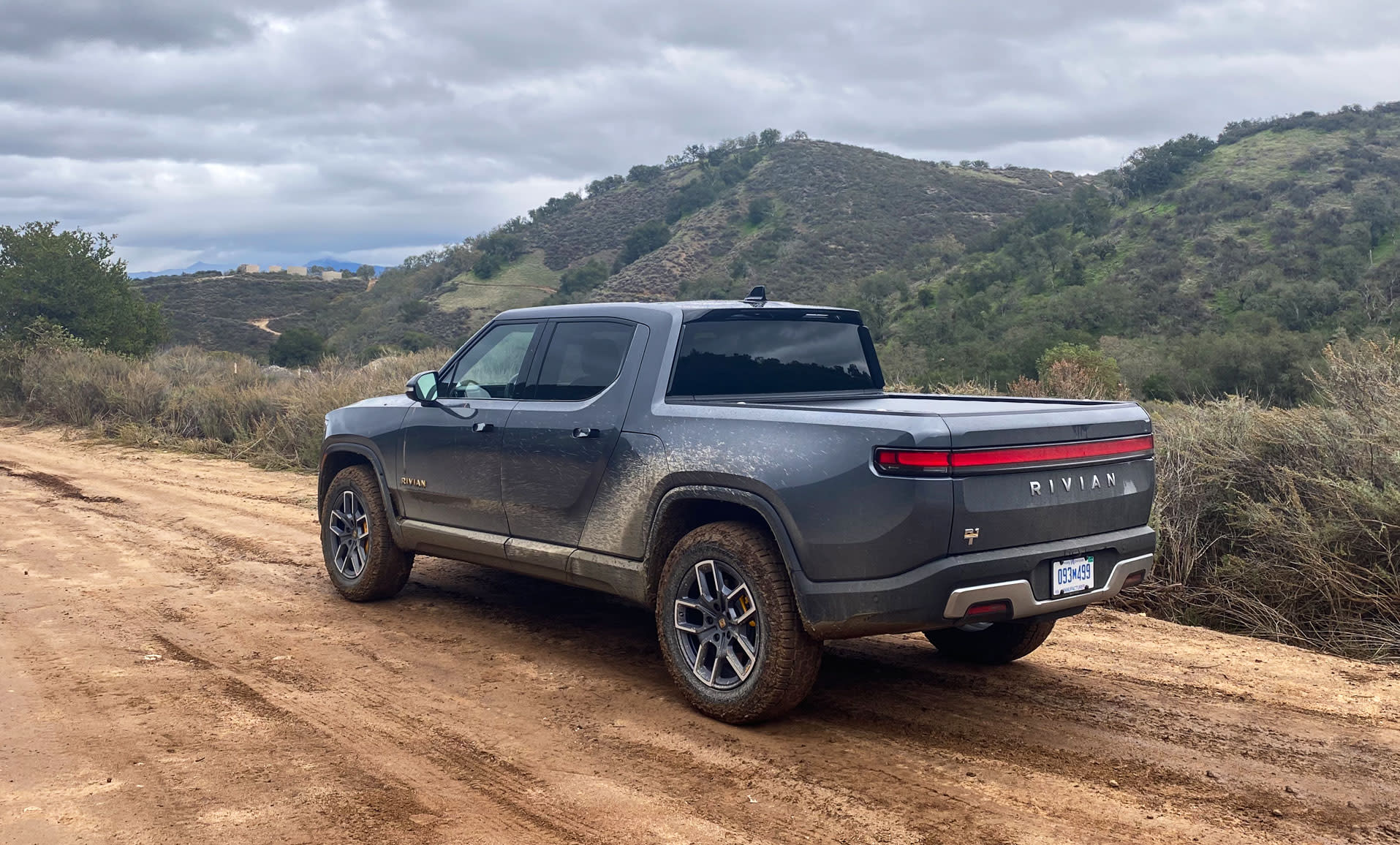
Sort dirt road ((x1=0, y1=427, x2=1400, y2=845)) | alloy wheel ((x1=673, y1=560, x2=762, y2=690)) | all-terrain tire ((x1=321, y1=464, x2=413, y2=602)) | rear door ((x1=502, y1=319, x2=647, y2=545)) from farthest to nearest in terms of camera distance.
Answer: all-terrain tire ((x1=321, y1=464, x2=413, y2=602)) < rear door ((x1=502, y1=319, x2=647, y2=545)) < alloy wheel ((x1=673, y1=560, x2=762, y2=690)) < dirt road ((x1=0, y1=427, x2=1400, y2=845))

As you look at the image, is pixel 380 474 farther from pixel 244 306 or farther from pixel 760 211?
pixel 244 306

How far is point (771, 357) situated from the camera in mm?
5387

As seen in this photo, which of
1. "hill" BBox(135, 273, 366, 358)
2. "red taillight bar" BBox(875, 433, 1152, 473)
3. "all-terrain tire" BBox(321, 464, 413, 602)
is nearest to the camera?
"red taillight bar" BBox(875, 433, 1152, 473)

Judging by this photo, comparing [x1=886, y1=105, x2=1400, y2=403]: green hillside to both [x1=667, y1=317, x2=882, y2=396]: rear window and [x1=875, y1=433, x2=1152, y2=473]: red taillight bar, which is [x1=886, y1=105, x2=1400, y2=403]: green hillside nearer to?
[x1=667, y1=317, x2=882, y2=396]: rear window

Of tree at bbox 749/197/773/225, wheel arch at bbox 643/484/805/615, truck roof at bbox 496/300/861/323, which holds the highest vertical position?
tree at bbox 749/197/773/225

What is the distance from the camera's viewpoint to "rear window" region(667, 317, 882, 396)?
5.12 metres

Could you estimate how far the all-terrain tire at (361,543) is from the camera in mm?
6488

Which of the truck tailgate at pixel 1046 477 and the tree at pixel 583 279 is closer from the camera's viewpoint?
the truck tailgate at pixel 1046 477

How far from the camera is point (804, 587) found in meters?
4.11

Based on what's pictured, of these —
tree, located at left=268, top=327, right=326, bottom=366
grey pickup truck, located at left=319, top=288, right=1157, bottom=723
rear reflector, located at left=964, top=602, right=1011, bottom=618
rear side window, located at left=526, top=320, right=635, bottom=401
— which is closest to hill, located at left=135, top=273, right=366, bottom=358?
tree, located at left=268, top=327, right=326, bottom=366

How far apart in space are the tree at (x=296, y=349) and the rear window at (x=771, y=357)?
4222 centimetres

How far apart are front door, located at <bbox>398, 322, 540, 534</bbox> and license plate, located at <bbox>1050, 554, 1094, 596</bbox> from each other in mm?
2848

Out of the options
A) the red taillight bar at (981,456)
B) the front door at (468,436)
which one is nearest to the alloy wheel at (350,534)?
the front door at (468,436)

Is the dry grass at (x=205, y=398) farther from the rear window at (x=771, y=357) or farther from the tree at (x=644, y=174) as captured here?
the tree at (x=644, y=174)
